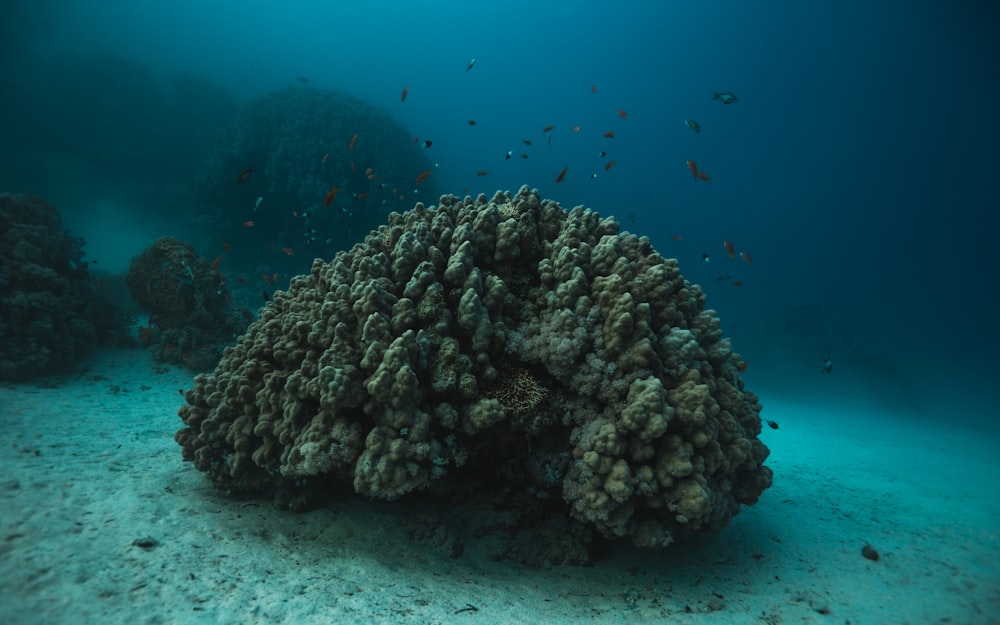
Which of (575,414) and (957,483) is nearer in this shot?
(575,414)

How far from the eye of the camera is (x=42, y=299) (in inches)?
332

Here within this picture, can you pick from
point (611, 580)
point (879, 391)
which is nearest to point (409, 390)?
point (611, 580)

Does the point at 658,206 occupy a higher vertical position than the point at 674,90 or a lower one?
lower

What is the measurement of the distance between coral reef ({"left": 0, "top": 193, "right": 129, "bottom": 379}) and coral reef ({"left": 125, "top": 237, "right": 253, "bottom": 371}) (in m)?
0.92

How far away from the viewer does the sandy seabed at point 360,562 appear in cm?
261

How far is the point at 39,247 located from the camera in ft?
30.1

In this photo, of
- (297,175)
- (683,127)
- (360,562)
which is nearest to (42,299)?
(360,562)

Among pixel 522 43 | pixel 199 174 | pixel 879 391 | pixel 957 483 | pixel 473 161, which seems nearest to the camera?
pixel 957 483

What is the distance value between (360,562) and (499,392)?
6.05 feet

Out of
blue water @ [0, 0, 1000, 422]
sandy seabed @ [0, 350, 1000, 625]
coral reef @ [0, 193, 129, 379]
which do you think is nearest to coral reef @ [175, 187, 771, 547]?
sandy seabed @ [0, 350, 1000, 625]

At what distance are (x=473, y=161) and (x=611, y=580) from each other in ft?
282

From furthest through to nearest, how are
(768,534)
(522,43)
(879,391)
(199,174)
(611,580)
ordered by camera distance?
(522,43) → (879,391) → (199,174) → (768,534) → (611,580)

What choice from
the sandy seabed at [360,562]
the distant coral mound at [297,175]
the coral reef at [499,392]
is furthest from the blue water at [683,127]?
the coral reef at [499,392]

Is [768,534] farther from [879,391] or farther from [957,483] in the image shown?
[879,391]
